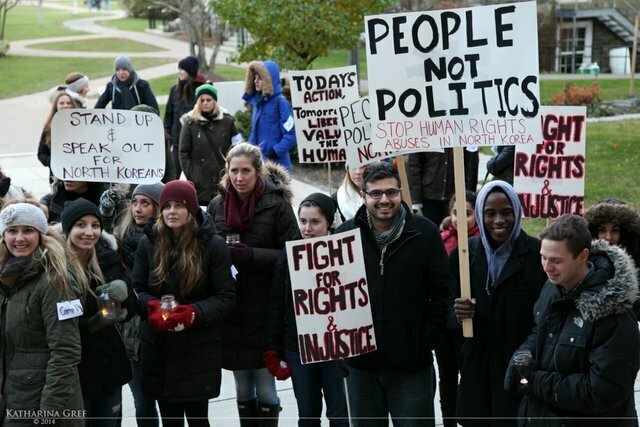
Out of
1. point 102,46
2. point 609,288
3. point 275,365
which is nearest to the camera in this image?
point 609,288

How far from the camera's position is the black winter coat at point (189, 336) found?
5461 mm

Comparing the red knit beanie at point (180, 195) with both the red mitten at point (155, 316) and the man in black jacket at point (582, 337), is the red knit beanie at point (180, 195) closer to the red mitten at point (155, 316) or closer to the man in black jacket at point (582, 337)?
the red mitten at point (155, 316)

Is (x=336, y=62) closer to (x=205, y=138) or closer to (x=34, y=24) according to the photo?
(x=205, y=138)

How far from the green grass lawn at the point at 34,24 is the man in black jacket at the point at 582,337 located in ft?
145

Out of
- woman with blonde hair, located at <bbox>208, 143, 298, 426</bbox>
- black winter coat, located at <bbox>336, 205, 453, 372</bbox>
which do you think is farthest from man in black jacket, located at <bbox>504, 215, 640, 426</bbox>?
woman with blonde hair, located at <bbox>208, 143, 298, 426</bbox>

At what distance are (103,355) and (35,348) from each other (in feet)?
1.87

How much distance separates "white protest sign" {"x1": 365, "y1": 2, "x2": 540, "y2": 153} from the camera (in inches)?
212

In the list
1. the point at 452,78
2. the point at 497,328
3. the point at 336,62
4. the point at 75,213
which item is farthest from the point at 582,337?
the point at 336,62

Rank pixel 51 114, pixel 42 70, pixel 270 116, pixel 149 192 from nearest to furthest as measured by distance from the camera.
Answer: pixel 149 192 → pixel 51 114 → pixel 270 116 → pixel 42 70

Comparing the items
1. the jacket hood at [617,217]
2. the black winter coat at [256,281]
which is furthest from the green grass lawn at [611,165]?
the black winter coat at [256,281]

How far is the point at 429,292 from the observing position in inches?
206

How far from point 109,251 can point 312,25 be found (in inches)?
442

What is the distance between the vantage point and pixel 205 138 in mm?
9922

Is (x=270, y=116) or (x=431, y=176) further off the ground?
(x=270, y=116)
